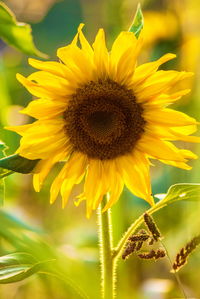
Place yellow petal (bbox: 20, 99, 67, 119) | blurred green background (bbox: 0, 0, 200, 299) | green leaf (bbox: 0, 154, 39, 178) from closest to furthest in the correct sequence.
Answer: green leaf (bbox: 0, 154, 39, 178) → yellow petal (bbox: 20, 99, 67, 119) → blurred green background (bbox: 0, 0, 200, 299)

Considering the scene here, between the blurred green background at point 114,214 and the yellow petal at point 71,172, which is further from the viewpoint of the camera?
the blurred green background at point 114,214

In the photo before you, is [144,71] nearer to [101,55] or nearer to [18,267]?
[101,55]

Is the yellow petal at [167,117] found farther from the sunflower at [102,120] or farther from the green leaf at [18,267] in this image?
the green leaf at [18,267]

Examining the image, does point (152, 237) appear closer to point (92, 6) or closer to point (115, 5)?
point (115, 5)

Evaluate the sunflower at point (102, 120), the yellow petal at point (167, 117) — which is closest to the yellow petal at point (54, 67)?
the sunflower at point (102, 120)

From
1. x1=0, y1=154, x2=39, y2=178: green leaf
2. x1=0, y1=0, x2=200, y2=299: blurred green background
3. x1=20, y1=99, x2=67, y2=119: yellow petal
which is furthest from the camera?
x1=0, y1=0, x2=200, y2=299: blurred green background

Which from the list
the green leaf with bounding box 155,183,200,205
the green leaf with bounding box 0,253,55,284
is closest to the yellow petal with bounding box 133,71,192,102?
the green leaf with bounding box 155,183,200,205

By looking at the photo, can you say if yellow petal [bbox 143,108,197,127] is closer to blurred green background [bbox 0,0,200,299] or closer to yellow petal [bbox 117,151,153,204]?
yellow petal [bbox 117,151,153,204]
